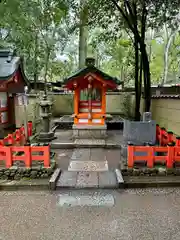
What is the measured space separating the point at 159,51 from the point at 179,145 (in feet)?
76.2

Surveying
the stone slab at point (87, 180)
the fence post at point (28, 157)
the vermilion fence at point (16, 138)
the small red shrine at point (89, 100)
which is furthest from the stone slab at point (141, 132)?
the vermilion fence at point (16, 138)

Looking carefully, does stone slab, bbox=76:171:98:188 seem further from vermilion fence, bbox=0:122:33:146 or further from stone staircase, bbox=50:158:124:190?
vermilion fence, bbox=0:122:33:146

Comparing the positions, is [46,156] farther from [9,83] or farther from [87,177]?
[9,83]

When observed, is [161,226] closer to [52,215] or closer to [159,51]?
[52,215]

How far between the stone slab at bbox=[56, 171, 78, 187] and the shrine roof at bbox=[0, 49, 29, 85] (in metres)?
4.77

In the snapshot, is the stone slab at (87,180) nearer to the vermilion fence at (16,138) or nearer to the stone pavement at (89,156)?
the stone pavement at (89,156)

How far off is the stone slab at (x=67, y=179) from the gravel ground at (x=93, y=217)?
0.34 meters

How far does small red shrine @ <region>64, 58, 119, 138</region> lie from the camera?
9.58m

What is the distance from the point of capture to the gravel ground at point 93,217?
350 cm

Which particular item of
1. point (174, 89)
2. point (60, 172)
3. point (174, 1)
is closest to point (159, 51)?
point (174, 89)

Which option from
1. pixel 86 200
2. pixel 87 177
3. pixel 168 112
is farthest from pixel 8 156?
pixel 168 112

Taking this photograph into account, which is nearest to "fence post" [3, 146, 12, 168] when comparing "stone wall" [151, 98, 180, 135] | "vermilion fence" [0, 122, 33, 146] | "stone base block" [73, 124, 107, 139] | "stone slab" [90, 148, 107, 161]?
"vermilion fence" [0, 122, 33, 146]

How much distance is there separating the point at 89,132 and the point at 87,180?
14.6ft

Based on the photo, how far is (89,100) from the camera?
387 inches
